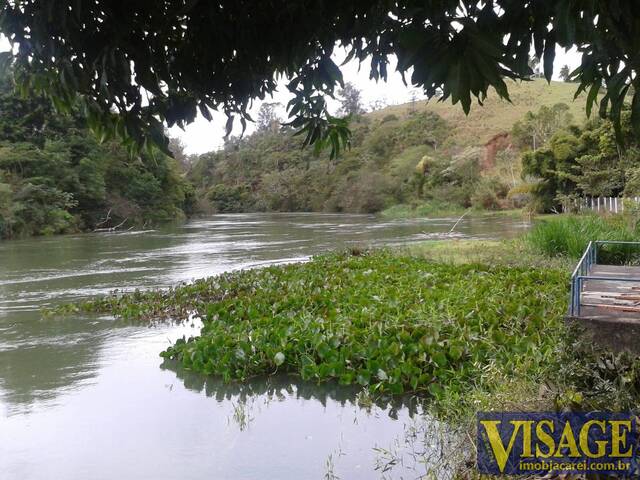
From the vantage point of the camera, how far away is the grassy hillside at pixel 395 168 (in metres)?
37.6

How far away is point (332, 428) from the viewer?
4.29 meters

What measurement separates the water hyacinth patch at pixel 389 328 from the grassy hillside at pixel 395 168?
25916 millimetres

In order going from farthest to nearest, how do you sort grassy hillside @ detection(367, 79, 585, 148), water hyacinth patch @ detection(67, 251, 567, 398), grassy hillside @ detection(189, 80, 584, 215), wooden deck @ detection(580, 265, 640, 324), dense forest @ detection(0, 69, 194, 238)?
grassy hillside @ detection(367, 79, 585, 148) < grassy hillside @ detection(189, 80, 584, 215) < dense forest @ detection(0, 69, 194, 238) < water hyacinth patch @ detection(67, 251, 567, 398) < wooden deck @ detection(580, 265, 640, 324)

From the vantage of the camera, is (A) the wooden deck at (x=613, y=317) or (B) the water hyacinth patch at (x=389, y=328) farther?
(B) the water hyacinth patch at (x=389, y=328)

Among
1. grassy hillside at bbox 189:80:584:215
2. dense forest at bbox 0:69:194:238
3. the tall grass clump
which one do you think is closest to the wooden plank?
the tall grass clump

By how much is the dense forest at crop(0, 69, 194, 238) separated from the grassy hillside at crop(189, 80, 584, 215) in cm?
1329

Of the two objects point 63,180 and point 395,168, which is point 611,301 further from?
point 395,168

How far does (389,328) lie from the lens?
538 centimetres

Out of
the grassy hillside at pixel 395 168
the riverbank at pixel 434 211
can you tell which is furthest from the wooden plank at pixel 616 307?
the grassy hillside at pixel 395 168

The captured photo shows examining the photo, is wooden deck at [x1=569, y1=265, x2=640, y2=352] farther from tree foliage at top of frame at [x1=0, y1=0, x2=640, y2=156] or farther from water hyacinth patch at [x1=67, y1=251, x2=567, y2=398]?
tree foliage at top of frame at [x1=0, y1=0, x2=640, y2=156]

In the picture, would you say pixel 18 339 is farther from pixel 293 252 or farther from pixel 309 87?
pixel 293 252

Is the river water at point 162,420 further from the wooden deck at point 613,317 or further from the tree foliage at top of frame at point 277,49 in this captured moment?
the tree foliage at top of frame at point 277,49

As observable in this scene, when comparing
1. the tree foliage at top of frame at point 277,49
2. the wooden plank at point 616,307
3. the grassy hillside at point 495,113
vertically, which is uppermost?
the grassy hillside at point 495,113

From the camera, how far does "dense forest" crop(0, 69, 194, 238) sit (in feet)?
79.8
